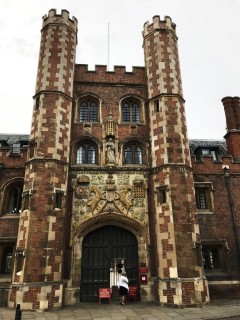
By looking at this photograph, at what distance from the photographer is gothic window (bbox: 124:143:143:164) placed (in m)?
16.0

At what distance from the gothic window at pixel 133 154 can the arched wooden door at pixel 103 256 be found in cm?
393

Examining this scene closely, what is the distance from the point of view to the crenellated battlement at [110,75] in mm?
17891

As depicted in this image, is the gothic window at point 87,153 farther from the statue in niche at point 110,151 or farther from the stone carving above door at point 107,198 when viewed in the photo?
the stone carving above door at point 107,198

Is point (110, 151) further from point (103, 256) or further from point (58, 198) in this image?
point (103, 256)

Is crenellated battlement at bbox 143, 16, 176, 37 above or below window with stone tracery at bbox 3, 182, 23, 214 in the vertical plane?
above

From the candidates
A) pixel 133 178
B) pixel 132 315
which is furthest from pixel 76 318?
pixel 133 178

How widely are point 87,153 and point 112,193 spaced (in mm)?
2955

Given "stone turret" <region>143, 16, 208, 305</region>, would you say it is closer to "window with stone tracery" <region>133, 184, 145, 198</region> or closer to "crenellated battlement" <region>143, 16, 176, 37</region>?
"crenellated battlement" <region>143, 16, 176, 37</region>

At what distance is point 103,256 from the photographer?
46.0ft

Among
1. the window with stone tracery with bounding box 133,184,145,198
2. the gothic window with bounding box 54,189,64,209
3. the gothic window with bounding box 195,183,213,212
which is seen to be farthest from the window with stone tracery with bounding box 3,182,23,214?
the gothic window with bounding box 195,183,213,212

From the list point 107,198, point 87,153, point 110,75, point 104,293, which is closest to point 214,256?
point 104,293

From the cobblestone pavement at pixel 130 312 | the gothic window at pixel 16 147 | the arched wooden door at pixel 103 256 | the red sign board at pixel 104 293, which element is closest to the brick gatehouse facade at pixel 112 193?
the arched wooden door at pixel 103 256

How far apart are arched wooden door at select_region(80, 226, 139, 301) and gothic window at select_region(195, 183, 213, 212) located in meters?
4.77

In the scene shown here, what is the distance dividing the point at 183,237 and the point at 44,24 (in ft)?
52.5
